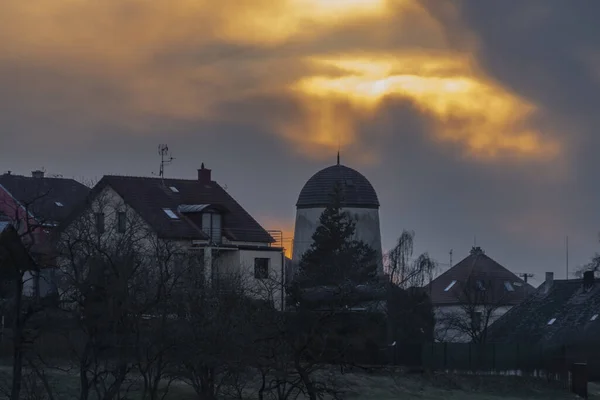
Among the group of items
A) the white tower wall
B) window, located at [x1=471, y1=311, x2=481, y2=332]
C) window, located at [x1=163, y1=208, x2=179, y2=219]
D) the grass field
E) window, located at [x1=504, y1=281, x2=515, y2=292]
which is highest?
the white tower wall

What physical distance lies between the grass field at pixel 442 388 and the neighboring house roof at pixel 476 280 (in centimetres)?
3444

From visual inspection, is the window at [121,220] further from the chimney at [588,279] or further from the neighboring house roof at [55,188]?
the chimney at [588,279]

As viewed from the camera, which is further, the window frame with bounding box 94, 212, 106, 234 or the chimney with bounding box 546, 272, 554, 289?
the chimney with bounding box 546, 272, 554, 289

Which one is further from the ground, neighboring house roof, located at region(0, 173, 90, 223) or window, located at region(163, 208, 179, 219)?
neighboring house roof, located at region(0, 173, 90, 223)

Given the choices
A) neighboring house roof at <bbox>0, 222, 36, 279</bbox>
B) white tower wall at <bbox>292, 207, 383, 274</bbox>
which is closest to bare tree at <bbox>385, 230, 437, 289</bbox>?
white tower wall at <bbox>292, 207, 383, 274</bbox>

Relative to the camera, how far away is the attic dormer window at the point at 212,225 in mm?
75938

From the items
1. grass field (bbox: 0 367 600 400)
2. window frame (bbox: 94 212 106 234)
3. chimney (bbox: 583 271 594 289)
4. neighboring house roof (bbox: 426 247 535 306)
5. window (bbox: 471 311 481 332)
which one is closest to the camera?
grass field (bbox: 0 367 600 400)

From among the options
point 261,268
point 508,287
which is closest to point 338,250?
point 261,268

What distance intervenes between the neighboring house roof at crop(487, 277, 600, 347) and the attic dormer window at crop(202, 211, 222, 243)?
21.4 m

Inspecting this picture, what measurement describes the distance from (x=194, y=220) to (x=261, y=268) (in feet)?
16.7

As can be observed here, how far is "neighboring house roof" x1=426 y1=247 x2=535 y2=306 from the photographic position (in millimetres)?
105938

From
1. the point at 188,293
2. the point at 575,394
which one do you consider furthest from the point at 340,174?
the point at 188,293

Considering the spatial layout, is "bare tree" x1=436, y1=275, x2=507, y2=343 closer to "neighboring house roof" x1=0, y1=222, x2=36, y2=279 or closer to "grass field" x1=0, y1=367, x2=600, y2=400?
"grass field" x1=0, y1=367, x2=600, y2=400

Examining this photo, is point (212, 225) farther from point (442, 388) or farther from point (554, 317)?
point (554, 317)
